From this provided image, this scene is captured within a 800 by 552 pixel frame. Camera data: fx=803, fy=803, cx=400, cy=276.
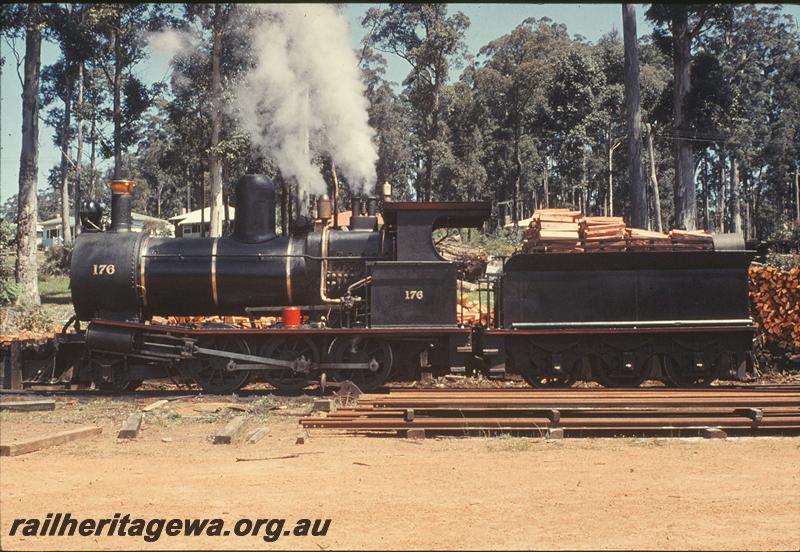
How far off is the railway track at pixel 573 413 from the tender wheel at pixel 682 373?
1.56m

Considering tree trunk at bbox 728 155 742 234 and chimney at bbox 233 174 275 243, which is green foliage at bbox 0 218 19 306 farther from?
tree trunk at bbox 728 155 742 234

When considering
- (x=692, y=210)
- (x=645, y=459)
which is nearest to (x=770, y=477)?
(x=645, y=459)

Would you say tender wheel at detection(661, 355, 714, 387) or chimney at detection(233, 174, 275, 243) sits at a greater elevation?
chimney at detection(233, 174, 275, 243)

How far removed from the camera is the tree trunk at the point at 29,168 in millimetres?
24156

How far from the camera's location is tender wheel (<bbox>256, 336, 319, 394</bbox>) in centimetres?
1159

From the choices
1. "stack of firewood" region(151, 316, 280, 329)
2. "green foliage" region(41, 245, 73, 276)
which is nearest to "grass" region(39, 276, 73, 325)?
"green foliage" region(41, 245, 73, 276)

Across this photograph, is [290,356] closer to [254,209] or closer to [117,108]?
[254,209]

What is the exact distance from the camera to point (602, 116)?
155 ft

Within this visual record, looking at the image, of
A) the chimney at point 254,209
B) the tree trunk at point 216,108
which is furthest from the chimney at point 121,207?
the tree trunk at point 216,108

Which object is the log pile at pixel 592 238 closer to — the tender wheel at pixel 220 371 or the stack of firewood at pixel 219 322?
the stack of firewood at pixel 219 322

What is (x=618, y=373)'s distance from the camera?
12.0 meters

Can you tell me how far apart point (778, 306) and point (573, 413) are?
7161mm

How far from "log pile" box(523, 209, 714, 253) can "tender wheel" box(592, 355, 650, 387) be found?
1.68 metres

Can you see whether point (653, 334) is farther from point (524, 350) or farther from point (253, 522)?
point (253, 522)
